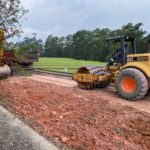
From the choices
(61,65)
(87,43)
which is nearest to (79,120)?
(61,65)

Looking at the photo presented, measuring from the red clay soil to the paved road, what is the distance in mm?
157

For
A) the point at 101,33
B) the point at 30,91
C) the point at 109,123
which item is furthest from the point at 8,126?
the point at 101,33

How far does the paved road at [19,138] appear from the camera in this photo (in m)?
5.09

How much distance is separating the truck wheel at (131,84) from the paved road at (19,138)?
6.89m

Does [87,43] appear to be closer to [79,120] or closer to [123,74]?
[123,74]

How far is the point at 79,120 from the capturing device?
624 centimetres

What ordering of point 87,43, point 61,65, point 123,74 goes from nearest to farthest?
point 123,74 < point 61,65 < point 87,43

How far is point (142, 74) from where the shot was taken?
1223 centimetres

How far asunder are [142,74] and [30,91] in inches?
207

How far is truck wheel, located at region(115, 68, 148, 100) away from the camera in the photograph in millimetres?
12133

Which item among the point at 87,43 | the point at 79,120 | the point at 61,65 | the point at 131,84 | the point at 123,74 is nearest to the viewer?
the point at 79,120

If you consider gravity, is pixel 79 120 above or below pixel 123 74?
below

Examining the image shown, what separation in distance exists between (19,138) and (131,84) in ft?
25.6

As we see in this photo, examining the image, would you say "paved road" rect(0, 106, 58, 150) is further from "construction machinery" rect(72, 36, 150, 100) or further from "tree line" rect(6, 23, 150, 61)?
"tree line" rect(6, 23, 150, 61)
